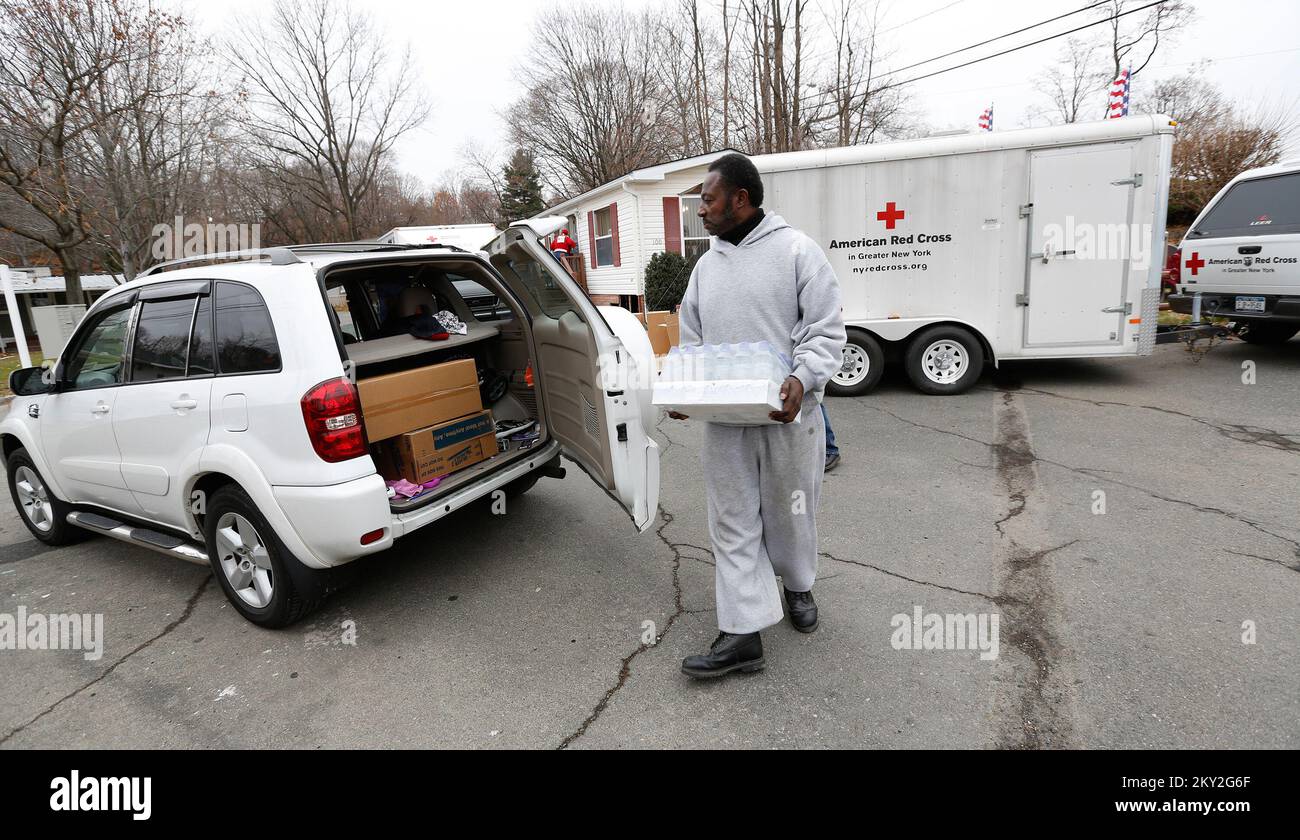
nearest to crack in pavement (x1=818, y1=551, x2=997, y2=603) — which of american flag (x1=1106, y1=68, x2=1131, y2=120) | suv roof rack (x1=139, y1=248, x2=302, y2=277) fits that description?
suv roof rack (x1=139, y1=248, x2=302, y2=277)

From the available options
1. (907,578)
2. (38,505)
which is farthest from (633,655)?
(38,505)

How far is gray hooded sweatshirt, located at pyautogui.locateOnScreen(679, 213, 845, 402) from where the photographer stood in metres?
2.54

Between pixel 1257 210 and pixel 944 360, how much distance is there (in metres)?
3.87

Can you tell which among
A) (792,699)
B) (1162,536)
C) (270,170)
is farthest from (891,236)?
(270,170)

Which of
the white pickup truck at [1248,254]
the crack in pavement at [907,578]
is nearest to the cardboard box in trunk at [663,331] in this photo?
the white pickup truck at [1248,254]

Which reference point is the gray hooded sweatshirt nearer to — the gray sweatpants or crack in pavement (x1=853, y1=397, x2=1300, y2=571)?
the gray sweatpants

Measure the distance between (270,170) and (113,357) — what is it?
31.0m

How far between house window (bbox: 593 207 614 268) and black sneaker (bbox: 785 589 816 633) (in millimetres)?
16035

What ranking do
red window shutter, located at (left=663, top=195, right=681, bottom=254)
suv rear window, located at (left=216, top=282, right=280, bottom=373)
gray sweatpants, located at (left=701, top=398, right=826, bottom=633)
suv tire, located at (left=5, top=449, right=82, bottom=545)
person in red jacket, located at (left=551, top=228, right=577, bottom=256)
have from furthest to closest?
person in red jacket, located at (left=551, top=228, right=577, bottom=256) < red window shutter, located at (left=663, top=195, right=681, bottom=254) < suv tire, located at (left=5, top=449, right=82, bottom=545) < suv rear window, located at (left=216, top=282, right=280, bottom=373) < gray sweatpants, located at (left=701, top=398, right=826, bottom=633)

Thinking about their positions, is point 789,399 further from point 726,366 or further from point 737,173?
point 737,173

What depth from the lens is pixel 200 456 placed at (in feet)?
10.7

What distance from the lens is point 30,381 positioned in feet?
14.1

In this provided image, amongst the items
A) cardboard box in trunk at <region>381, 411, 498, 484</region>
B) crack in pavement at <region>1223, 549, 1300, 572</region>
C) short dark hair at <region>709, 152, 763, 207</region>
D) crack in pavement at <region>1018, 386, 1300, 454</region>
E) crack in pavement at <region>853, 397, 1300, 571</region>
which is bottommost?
crack in pavement at <region>1223, 549, 1300, 572</region>
